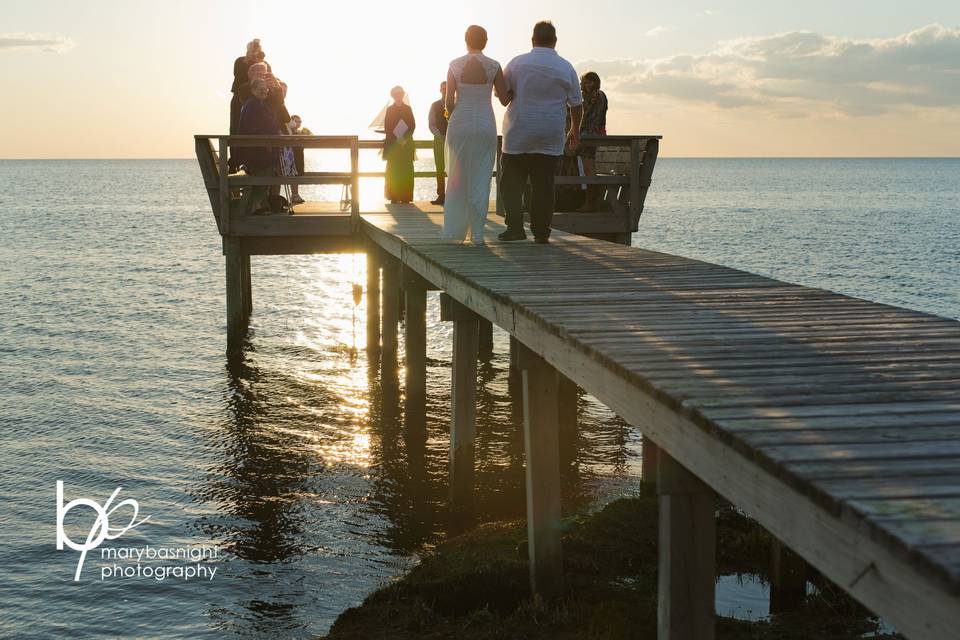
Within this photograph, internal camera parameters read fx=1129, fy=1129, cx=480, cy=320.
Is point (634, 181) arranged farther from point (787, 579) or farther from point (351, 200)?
point (787, 579)

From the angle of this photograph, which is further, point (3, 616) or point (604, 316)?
point (3, 616)

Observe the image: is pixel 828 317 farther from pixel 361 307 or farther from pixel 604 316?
pixel 361 307

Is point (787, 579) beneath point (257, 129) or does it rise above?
beneath

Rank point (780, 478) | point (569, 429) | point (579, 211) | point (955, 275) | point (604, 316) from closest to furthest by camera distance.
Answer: point (780, 478), point (604, 316), point (569, 429), point (579, 211), point (955, 275)

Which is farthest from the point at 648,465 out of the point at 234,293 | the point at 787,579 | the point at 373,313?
the point at 373,313

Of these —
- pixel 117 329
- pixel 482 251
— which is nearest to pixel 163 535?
pixel 482 251

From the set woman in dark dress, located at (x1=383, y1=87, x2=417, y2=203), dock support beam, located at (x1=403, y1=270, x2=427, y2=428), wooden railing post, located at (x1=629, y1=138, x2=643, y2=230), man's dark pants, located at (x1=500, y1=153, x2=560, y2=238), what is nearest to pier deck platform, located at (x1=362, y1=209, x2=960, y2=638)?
man's dark pants, located at (x1=500, y1=153, x2=560, y2=238)

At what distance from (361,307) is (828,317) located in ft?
67.0

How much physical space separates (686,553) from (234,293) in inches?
463

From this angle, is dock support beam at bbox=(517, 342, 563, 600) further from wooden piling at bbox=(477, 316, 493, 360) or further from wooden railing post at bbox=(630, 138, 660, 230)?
wooden piling at bbox=(477, 316, 493, 360)

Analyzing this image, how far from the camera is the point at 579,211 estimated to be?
14852mm

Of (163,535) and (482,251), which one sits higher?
(482,251)

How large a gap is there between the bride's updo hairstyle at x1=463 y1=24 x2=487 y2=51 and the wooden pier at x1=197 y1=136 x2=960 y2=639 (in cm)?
168

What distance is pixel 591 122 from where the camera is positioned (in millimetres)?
14297
